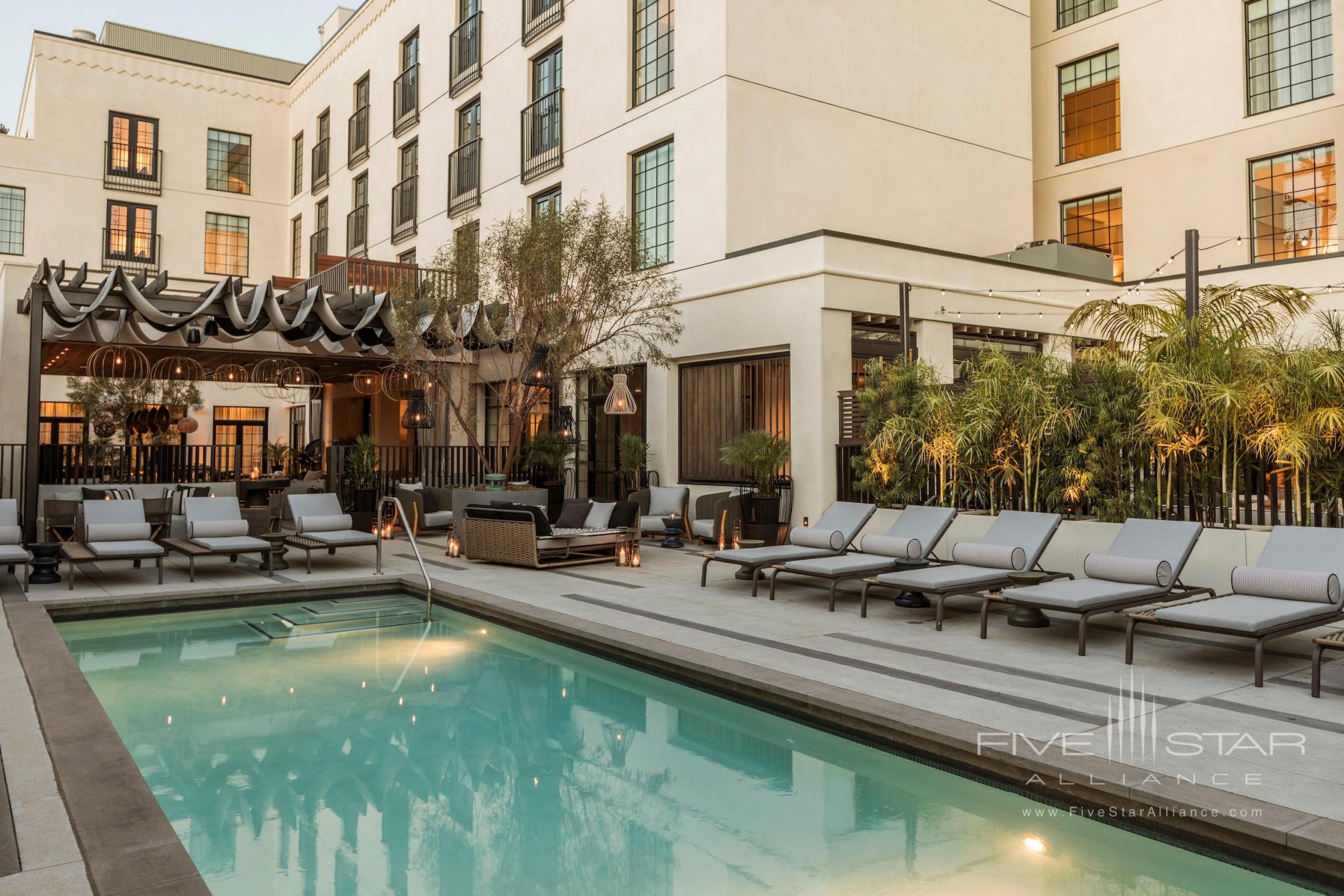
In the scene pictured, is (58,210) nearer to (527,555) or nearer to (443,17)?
(443,17)

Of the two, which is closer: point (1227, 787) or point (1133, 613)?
point (1227, 787)

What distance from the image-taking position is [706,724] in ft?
16.9

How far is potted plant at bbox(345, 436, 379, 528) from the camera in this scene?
47.6 feet

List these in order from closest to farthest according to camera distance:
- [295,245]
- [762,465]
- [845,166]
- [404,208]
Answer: [762,465] < [845,166] < [404,208] < [295,245]

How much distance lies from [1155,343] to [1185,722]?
440 centimetres

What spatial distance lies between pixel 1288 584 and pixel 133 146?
28.3m

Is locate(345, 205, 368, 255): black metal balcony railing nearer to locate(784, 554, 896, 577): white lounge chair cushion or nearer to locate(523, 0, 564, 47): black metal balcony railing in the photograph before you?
locate(523, 0, 564, 47): black metal balcony railing

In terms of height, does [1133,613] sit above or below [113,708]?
above

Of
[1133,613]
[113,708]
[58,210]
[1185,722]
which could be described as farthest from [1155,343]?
[58,210]

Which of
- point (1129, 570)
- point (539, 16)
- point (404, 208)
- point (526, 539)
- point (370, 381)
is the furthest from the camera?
point (404, 208)

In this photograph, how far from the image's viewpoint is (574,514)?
1191cm

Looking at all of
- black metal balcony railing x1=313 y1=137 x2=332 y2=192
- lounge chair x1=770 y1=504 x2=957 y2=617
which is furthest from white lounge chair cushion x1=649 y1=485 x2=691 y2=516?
black metal balcony railing x1=313 y1=137 x2=332 y2=192

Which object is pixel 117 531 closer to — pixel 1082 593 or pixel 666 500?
pixel 666 500

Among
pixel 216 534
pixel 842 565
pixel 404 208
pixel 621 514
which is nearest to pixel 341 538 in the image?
pixel 216 534
